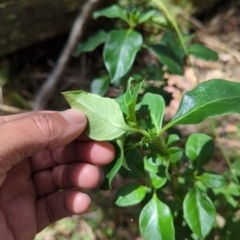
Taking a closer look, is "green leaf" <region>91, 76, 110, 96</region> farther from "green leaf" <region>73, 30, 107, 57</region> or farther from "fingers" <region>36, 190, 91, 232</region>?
"fingers" <region>36, 190, 91, 232</region>

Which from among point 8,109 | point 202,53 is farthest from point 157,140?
point 8,109

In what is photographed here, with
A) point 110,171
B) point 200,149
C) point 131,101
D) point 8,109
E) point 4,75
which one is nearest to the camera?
point 131,101

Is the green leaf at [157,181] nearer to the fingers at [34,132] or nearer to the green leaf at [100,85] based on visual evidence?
the fingers at [34,132]

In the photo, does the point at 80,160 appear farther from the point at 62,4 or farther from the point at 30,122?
the point at 62,4

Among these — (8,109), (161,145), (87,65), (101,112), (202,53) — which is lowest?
(87,65)

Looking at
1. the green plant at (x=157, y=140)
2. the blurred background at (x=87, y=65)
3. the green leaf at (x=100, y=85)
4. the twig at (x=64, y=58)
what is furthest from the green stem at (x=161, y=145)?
the twig at (x=64, y=58)

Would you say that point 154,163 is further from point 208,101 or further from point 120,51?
point 120,51

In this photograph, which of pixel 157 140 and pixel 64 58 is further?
pixel 64 58

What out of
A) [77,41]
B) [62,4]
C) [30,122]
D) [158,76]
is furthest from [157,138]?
[62,4]
